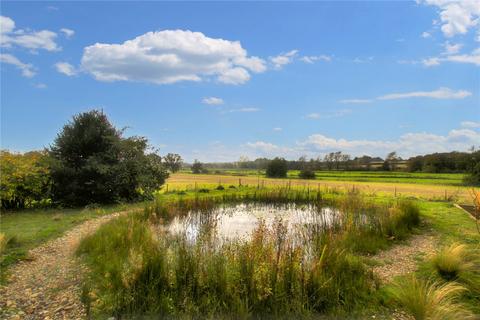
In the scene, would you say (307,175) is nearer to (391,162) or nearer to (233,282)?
(391,162)

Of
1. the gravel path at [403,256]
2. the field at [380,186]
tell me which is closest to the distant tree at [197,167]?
the field at [380,186]

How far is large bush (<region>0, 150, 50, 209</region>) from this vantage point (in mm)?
12773

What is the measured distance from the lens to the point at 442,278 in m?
5.64

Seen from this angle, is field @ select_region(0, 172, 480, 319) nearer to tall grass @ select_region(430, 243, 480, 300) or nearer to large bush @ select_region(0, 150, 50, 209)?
tall grass @ select_region(430, 243, 480, 300)

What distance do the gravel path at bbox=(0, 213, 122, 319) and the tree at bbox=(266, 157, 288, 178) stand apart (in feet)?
129

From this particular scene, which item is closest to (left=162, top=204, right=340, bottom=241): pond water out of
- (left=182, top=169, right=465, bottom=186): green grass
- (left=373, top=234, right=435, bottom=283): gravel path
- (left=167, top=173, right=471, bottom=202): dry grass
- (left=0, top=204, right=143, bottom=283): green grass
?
(left=373, top=234, right=435, bottom=283): gravel path

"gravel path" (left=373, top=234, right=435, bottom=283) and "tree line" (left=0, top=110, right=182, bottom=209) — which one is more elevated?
"tree line" (left=0, top=110, right=182, bottom=209)

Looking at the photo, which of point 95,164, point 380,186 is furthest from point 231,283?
point 380,186

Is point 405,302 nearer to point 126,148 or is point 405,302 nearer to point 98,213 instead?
point 98,213

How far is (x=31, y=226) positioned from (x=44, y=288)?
18.4 ft

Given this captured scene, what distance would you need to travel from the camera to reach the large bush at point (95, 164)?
A: 1467 cm

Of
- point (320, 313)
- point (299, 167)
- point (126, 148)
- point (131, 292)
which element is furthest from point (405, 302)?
point (299, 167)

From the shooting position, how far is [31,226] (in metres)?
10.2

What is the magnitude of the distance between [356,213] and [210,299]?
7136 mm
